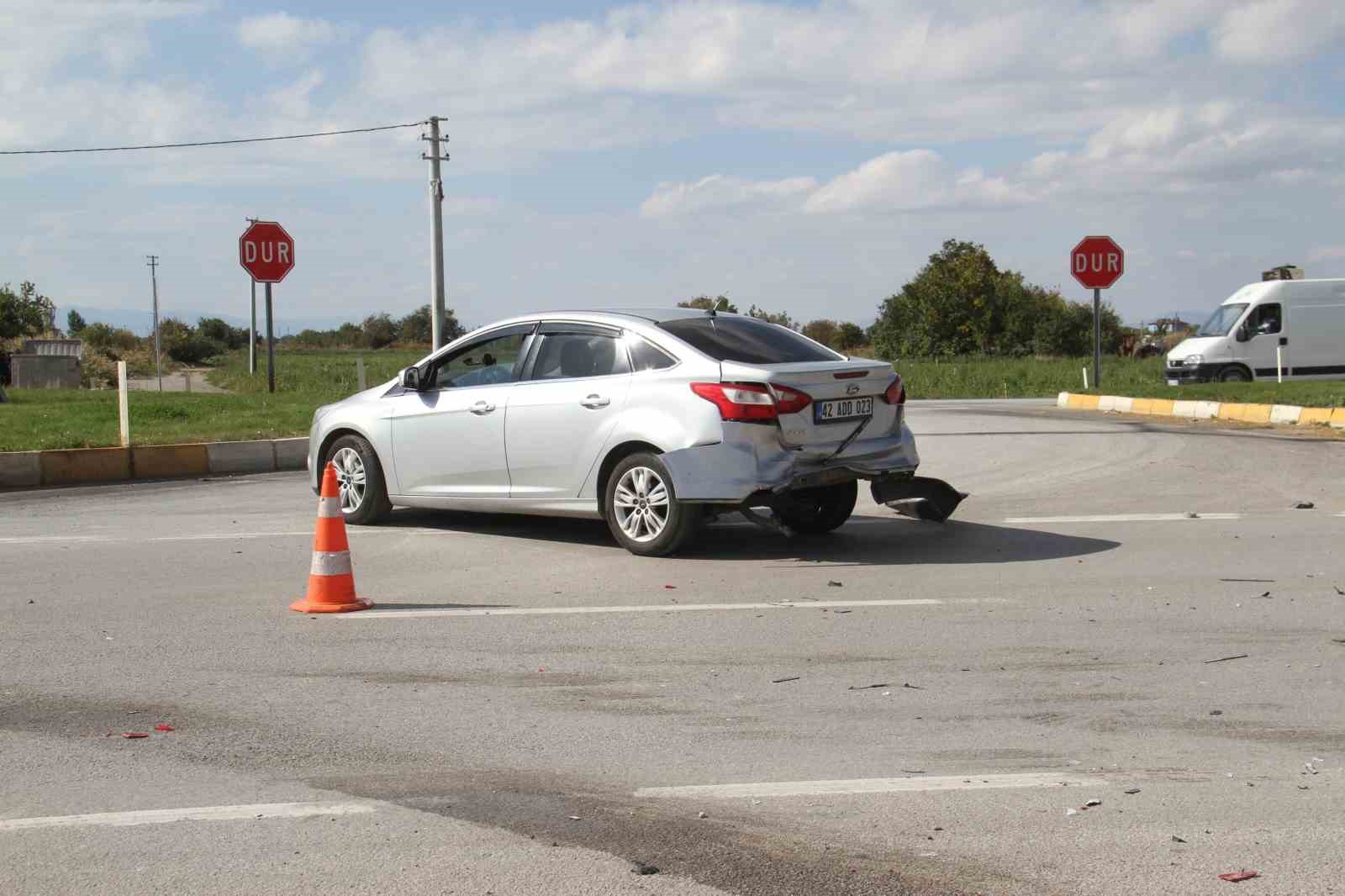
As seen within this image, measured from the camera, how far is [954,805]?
429cm

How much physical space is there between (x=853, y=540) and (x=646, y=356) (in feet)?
6.60

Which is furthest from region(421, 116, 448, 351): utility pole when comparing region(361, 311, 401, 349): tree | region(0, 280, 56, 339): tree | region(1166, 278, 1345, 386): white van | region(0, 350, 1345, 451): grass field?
region(361, 311, 401, 349): tree

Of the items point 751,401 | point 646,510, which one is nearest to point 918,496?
point 751,401

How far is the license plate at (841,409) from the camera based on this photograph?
29.4 feet

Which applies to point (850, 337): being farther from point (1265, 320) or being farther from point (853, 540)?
point (853, 540)

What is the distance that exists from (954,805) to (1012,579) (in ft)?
13.5

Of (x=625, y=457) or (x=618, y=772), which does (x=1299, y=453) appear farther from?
(x=618, y=772)

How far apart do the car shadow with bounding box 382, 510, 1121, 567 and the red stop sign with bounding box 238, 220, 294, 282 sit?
60.2 feet

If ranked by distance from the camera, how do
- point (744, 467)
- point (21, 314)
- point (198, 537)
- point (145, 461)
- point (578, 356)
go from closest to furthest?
1. point (744, 467)
2. point (578, 356)
3. point (198, 537)
4. point (145, 461)
5. point (21, 314)

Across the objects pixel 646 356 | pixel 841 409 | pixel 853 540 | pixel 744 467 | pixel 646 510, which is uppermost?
pixel 646 356

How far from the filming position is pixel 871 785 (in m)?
4.48

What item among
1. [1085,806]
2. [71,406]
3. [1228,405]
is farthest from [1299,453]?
[71,406]

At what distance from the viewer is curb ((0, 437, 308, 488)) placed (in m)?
14.4

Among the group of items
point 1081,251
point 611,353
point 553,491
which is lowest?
→ point 553,491
